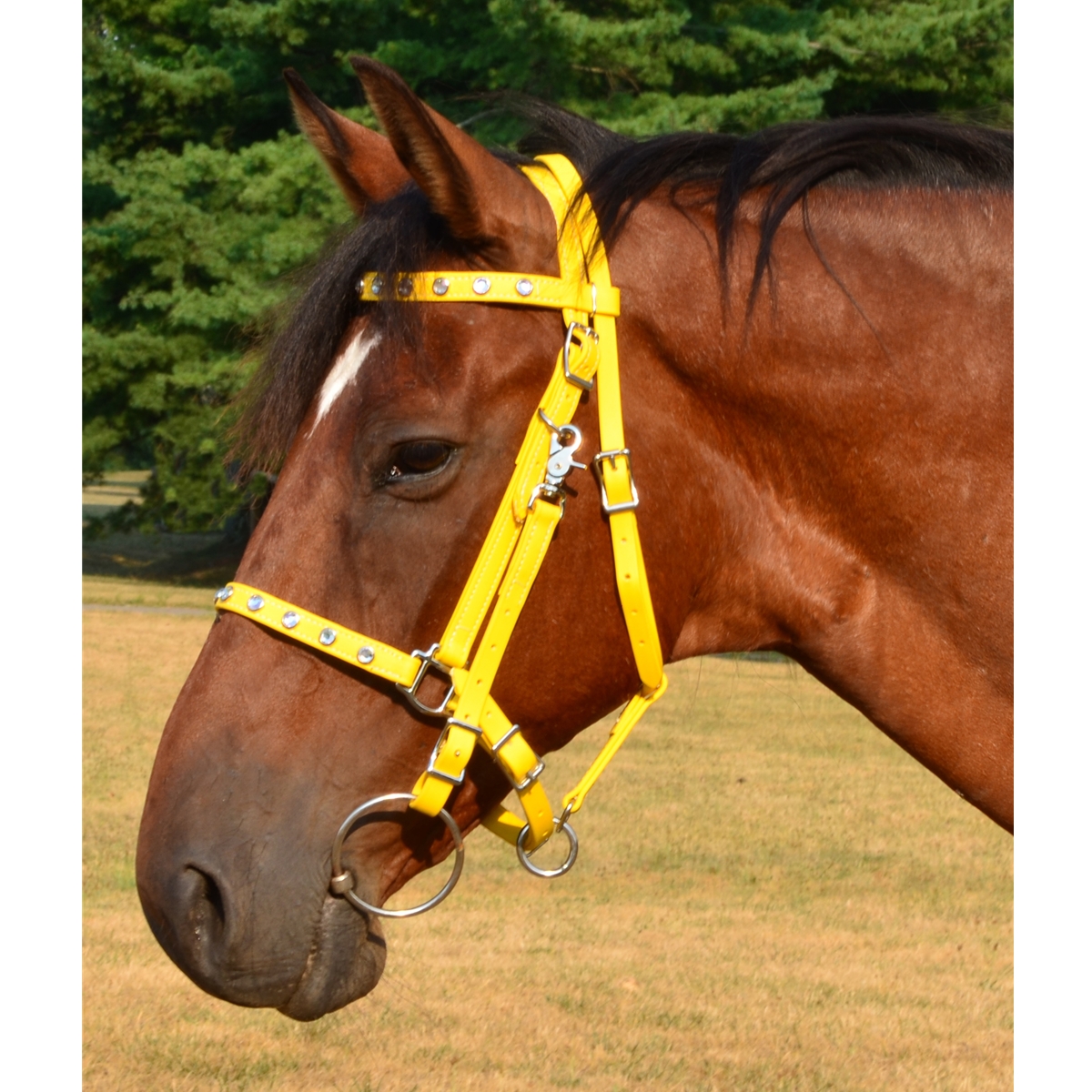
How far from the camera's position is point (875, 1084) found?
14.3 feet

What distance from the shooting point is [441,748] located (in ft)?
6.27

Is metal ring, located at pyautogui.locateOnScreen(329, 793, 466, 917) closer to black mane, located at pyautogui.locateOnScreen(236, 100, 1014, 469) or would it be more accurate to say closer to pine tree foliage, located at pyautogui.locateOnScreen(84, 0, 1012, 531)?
black mane, located at pyautogui.locateOnScreen(236, 100, 1014, 469)

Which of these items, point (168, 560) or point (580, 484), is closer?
point (580, 484)

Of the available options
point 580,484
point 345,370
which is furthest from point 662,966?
point 345,370

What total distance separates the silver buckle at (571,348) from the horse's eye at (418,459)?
0.72 feet

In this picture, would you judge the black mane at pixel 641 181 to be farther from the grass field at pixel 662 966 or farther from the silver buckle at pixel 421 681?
the grass field at pixel 662 966

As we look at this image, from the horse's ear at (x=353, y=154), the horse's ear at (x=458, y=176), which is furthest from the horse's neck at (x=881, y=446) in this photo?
the horse's ear at (x=353, y=154)

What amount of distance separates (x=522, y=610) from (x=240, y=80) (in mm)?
20165

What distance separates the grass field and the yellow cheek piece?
116cm

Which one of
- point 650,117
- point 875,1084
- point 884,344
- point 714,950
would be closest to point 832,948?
point 714,950

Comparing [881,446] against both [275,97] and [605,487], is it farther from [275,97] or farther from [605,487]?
A: [275,97]

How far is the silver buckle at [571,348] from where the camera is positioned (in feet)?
6.27

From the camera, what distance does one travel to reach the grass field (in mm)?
4484

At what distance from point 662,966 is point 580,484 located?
4088 millimetres
